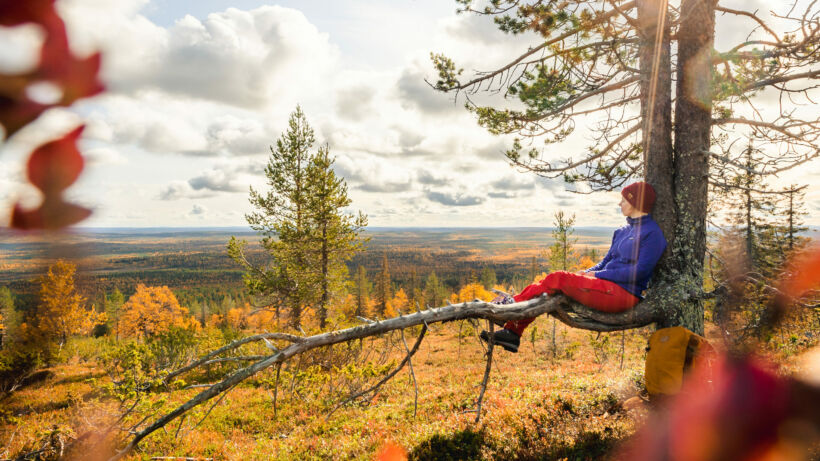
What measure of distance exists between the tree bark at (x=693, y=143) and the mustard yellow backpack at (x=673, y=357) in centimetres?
59

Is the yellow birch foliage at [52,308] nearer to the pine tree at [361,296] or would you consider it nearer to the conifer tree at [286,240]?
the conifer tree at [286,240]

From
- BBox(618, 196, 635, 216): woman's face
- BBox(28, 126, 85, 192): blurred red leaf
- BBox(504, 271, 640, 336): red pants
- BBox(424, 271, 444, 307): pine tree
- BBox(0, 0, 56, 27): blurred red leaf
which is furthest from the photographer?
BBox(424, 271, 444, 307): pine tree

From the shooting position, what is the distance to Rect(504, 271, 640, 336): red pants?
449cm

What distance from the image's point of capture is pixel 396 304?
64.4 meters

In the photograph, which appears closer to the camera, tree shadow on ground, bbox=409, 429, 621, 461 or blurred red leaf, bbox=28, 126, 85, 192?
blurred red leaf, bbox=28, 126, 85, 192

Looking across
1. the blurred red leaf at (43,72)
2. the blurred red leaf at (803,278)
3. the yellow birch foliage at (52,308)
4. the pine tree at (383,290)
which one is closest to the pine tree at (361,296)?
the pine tree at (383,290)

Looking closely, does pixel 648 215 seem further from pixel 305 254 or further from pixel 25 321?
pixel 305 254

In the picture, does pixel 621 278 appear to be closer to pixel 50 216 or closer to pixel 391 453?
pixel 391 453

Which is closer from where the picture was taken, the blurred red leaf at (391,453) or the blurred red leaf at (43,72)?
the blurred red leaf at (43,72)

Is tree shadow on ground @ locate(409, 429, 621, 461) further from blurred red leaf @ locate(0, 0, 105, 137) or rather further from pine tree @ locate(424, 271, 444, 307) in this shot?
pine tree @ locate(424, 271, 444, 307)

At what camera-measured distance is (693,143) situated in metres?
4.90

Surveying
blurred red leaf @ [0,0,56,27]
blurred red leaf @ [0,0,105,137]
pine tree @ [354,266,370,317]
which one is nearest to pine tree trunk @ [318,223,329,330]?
blurred red leaf @ [0,0,105,137]

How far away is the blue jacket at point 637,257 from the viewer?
179 inches

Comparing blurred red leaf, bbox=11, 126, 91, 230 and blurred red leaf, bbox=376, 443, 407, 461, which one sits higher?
blurred red leaf, bbox=11, 126, 91, 230
